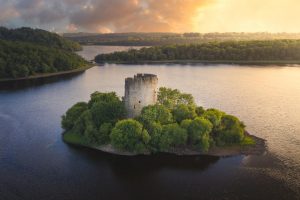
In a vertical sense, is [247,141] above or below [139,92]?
below

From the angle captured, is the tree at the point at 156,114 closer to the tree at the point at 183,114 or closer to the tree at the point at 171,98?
the tree at the point at 183,114

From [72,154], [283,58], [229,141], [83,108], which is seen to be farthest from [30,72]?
[283,58]

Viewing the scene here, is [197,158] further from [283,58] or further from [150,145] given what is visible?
[283,58]

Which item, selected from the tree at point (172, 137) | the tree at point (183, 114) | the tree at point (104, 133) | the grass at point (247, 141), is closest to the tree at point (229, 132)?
the grass at point (247, 141)

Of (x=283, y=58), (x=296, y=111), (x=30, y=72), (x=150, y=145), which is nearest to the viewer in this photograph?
(x=150, y=145)

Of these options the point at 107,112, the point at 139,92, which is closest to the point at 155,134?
the point at 139,92

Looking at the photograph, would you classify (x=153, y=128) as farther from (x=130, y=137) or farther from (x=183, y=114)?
(x=183, y=114)
